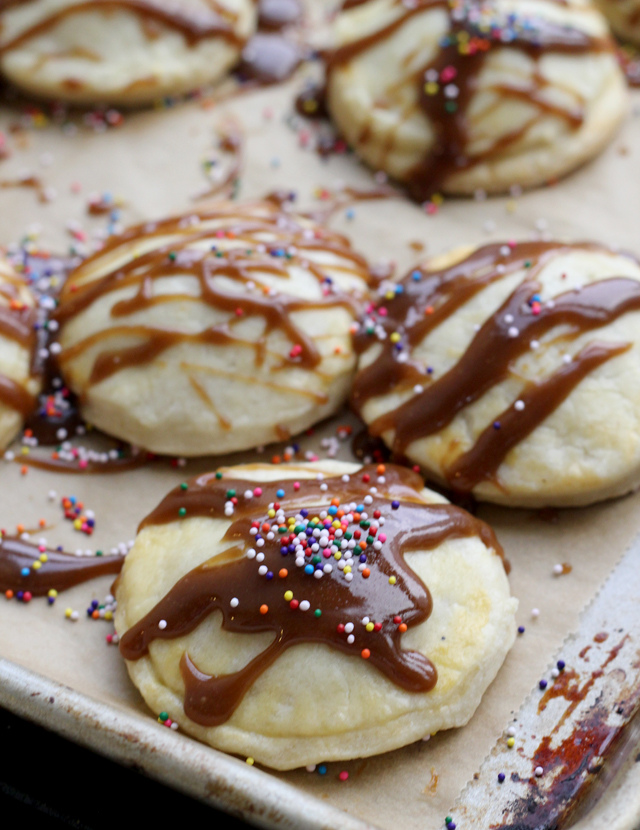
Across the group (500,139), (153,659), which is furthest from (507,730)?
(500,139)

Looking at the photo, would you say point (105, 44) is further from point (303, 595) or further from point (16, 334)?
point (303, 595)

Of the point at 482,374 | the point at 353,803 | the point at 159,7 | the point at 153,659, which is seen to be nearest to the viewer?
the point at 353,803

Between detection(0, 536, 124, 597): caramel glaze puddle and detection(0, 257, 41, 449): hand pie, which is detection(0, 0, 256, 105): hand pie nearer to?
detection(0, 257, 41, 449): hand pie

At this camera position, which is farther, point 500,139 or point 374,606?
point 500,139

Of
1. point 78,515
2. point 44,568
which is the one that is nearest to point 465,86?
point 78,515

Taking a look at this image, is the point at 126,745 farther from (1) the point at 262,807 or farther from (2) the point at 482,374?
(2) the point at 482,374

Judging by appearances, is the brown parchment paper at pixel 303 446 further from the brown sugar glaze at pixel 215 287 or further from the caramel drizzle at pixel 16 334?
the brown sugar glaze at pixel 215 287

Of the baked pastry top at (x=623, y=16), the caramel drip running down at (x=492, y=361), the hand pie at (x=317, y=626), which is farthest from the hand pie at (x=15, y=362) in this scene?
the baked pastry top at (x=623, y=16)
